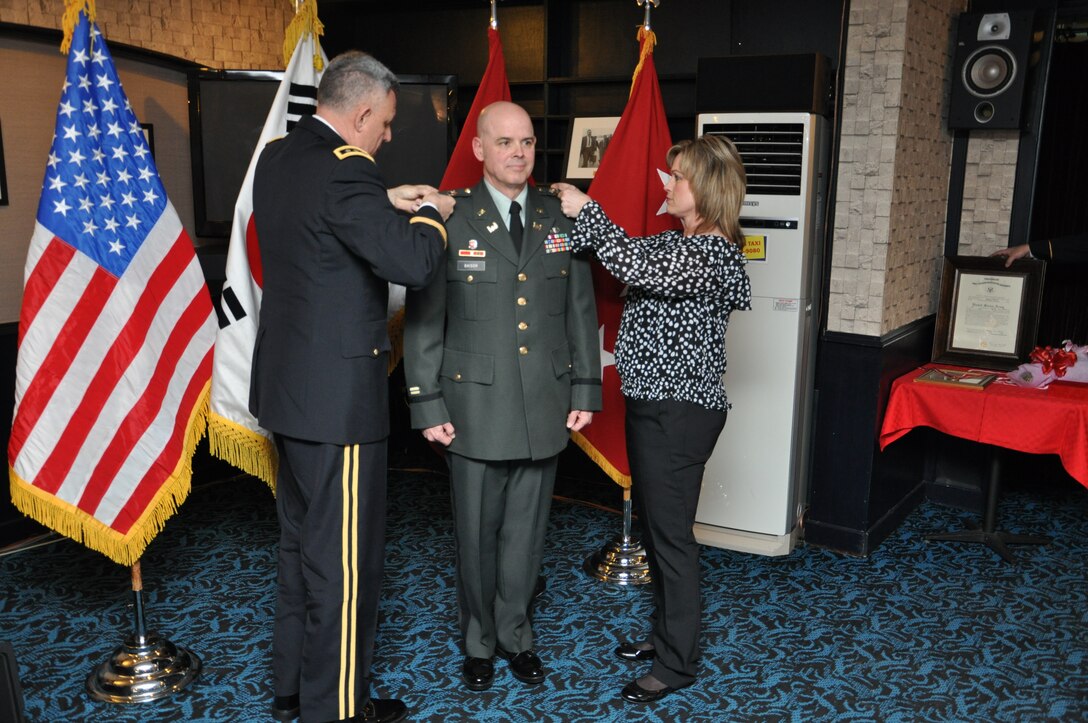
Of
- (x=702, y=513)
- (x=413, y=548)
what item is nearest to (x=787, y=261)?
(x=702, y=513)

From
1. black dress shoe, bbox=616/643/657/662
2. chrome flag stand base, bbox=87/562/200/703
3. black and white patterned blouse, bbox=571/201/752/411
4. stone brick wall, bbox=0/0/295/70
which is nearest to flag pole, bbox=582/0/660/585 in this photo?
black dress shoe, bbox=616/643/657/662

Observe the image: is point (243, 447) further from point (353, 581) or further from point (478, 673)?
point (478, 673)

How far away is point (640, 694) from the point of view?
268 cm

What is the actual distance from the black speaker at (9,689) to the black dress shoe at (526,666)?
132 cm

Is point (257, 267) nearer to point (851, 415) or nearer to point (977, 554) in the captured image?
point (851, 415)

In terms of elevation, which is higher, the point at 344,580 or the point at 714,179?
the point at 714,179

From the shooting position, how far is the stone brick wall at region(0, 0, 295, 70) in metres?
3.89

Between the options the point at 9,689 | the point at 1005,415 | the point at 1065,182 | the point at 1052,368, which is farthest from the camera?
the point at 1065,182

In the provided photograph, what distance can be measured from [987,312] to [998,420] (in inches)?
24.0

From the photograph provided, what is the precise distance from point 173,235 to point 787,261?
2.05 metres

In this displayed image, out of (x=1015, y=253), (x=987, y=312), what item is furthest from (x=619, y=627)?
(x=1015, y=253)

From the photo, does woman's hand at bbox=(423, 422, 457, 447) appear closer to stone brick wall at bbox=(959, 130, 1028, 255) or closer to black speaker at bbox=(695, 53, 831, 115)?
black speaker at bbox=(695, 53, 831, 115)

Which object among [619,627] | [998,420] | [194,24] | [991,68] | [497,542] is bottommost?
[619,627]

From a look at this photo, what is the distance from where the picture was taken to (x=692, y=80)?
4652 millimetres
